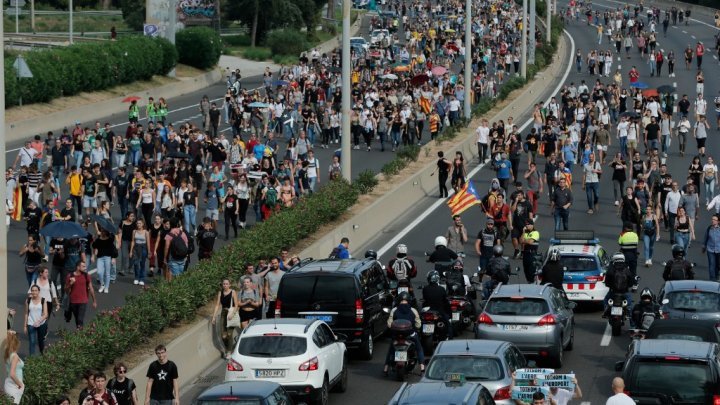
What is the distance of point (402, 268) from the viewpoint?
92.6 ft

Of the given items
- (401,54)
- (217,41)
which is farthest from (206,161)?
(401,54)

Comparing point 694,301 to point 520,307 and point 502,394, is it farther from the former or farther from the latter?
point 502,394

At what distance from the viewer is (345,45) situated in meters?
35.6

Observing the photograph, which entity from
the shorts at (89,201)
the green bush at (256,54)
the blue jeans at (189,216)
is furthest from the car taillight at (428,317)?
the green bush at (256,54)

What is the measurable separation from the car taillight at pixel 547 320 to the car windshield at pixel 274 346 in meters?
4.09

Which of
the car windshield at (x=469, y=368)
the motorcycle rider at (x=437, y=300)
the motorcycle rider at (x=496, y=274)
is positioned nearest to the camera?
the car windshield at (x=469, y=368)

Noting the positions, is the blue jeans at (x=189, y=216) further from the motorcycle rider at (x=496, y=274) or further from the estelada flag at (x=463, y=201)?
the motorcycle rider at (x=496, y=274)

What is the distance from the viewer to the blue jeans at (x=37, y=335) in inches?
932

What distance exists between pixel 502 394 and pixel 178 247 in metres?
11.0

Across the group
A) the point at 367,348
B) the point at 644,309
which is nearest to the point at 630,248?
the point at 644,309

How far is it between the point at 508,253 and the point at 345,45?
611 centimetres

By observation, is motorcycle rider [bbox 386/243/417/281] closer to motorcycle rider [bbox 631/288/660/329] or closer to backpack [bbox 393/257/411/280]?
backpack [bbox 393/257/411/280]

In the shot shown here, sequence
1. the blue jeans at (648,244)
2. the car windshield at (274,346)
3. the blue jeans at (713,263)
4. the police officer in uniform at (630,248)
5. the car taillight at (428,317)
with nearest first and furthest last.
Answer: the car windshield at (274,346)
the car taillight at (428,317)
the police officer in uniform at (630,248)
the blue jeans at (713,263)
the blue jeans at (648,244)

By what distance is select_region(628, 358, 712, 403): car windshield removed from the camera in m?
18.6
